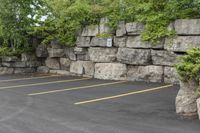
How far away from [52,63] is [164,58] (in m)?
6.63

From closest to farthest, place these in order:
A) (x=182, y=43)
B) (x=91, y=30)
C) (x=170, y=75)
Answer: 1. (x=182, y=43)
2. (x=170, y=75)
3. (x=91, y=30)

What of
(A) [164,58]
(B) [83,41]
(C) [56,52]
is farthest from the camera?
(C) [56,52]

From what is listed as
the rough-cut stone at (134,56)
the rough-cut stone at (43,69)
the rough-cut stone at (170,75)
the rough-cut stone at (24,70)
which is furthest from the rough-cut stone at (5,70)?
the rough-cut stone at (170,75)

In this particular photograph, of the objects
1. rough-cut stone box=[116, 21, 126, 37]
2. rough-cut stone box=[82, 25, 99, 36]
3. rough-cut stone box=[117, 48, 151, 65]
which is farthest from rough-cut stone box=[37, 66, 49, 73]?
rough-cut stone box=[116, 21, 126, 37]

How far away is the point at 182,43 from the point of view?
39.9ft

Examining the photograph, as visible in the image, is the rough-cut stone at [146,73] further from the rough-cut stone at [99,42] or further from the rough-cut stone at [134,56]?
the rough-cut stone at [99,42]

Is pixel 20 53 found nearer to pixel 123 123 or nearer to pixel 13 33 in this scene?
pixel 13 33

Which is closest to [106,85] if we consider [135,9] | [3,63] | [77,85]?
[77,85]

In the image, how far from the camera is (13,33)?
1738 cm

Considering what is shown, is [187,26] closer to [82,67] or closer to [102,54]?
[102,54]

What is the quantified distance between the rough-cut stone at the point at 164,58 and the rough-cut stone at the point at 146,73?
24cm

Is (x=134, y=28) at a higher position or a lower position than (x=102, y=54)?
higher

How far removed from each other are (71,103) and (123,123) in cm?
258

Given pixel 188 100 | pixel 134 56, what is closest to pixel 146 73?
pixel 134 56
